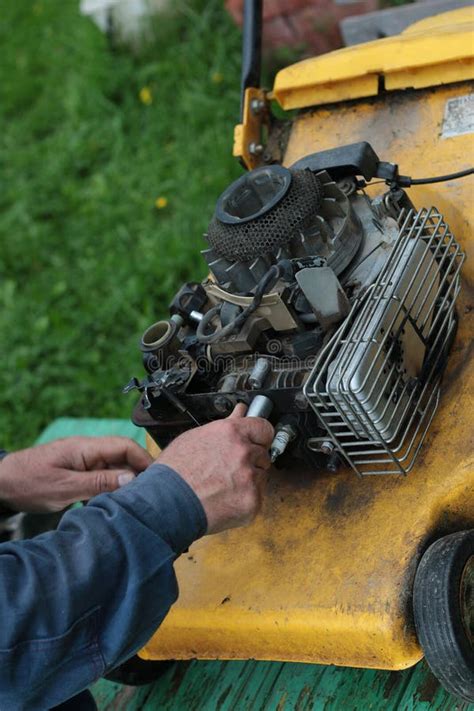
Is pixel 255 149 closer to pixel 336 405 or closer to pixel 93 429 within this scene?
pixel 336 405

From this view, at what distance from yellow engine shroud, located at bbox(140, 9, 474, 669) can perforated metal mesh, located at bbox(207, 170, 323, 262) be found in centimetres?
34

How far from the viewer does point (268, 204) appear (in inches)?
63.6

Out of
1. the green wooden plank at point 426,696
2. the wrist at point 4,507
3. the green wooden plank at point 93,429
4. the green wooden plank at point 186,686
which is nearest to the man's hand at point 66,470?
the wrist at point 4,507

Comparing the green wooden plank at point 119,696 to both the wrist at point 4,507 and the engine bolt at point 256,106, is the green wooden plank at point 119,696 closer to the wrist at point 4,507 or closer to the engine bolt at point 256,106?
the wrist at point 4,507

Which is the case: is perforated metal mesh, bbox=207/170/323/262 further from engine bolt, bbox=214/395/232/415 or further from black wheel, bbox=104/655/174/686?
black wheel, bbox=104/655/174/686

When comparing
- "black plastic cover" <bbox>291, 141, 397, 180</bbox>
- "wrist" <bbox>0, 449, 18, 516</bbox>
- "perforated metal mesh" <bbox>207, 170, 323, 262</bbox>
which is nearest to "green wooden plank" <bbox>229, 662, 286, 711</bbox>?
"wrist" <bbox>0, 449, 18, 516</bbox>

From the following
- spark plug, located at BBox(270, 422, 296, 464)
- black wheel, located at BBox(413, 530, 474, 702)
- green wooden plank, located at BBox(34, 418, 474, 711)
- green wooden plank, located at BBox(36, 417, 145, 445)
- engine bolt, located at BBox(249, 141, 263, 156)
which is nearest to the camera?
black wheel, located at BBox(413, 530, 474, 702)

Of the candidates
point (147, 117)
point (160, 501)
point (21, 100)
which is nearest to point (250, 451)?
point (160, 501)

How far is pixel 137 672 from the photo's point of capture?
1.99 meters

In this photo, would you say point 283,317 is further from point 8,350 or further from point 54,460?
point 8,350

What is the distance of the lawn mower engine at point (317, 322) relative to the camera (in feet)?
5.03

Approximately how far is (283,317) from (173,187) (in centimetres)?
223

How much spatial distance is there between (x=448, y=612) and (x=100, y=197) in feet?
9.24

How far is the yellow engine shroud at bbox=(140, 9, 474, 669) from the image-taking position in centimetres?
154
